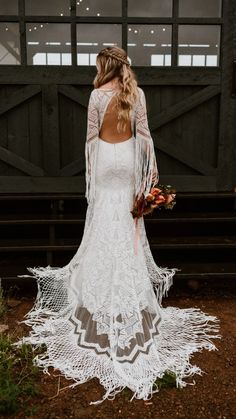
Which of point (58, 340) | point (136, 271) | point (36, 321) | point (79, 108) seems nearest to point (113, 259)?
point (136, 271)

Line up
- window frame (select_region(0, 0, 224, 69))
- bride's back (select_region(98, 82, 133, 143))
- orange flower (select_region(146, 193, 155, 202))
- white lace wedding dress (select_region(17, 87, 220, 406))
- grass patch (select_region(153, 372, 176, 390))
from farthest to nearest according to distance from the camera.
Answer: window frame (select_region(0, 0, 224, 69)) < orange flower (select_region(146, 193, 155, 202)) < bride's back (select_region(98, 82, 133, 143)) < white lace wedding dress (select_region(17, 87, 220, 406)) < grass patch (select_region(153, 372, 176, 390))

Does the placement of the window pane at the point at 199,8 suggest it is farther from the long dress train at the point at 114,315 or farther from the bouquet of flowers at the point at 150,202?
the bouquet of flowers at the point at 150,202

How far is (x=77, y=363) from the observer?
3.08 m

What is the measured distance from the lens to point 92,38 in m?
5.09

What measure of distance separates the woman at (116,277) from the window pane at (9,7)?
8.36ft

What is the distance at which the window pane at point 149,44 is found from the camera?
200 inches

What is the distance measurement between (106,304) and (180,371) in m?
0.77

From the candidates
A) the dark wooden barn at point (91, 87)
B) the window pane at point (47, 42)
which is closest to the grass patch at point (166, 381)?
the dark wooden barn at point (91, 87)

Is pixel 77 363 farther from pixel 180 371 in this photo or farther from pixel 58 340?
pixel 180 371

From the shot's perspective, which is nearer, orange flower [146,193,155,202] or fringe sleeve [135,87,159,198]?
fringe sleeve [135,87,159,198]

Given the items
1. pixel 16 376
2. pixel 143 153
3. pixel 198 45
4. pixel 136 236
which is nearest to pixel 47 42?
pixel 198 45

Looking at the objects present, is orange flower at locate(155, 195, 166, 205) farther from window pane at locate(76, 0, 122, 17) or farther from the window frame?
window pane at locate(76, 0, 122, 17)

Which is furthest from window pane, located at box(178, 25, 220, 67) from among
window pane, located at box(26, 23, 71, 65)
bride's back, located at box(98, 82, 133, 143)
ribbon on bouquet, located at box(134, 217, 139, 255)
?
ribbon on bouquet, located at box(134, 217, 139, 255)

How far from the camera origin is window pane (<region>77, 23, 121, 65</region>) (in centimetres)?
507
